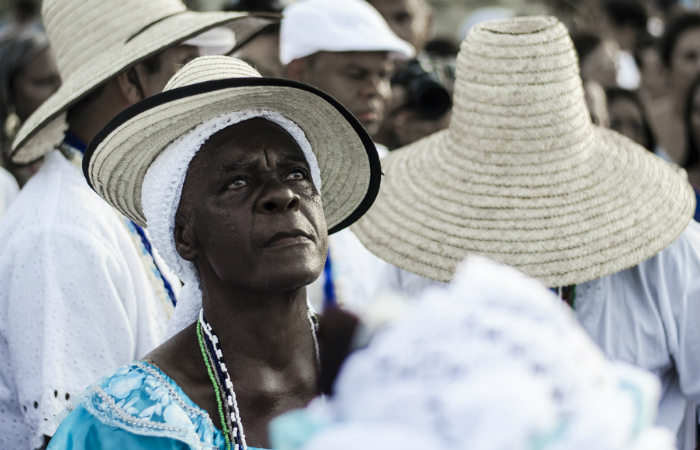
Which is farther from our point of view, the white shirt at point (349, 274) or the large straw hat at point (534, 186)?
the white shirt at point (349, 274)

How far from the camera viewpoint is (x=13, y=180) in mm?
3688

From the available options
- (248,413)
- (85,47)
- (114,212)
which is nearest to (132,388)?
(248,413)

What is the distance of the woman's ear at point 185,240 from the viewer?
1.84m

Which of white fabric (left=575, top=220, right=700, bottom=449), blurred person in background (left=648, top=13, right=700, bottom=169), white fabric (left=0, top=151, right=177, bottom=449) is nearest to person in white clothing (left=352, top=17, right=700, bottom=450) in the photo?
white fabric (left=575, top=220, right=700, bottom=449)

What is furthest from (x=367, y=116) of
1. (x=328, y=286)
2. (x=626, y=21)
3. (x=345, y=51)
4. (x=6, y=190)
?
(x=626, y=21)

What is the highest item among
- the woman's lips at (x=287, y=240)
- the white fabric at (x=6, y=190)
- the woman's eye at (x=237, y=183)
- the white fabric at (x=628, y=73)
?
the woman's eye at (x=237, y=183)

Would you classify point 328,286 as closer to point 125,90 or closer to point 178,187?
point 125,90

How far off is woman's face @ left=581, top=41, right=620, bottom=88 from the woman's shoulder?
4.97 m

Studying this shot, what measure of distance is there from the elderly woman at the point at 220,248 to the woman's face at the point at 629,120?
332 centimetres

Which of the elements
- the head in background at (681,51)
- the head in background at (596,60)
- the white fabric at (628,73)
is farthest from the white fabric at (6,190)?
the white fabric at (628,73)

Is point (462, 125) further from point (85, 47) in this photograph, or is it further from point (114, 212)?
point (85, 47)

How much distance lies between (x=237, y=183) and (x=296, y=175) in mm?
165

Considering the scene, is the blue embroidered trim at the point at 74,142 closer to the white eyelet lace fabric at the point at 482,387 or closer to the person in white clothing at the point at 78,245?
A: the person in white clothing at the point at 78,245

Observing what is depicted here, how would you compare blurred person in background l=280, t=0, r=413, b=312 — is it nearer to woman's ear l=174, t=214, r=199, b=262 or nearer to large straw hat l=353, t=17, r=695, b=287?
large straw hat l=353, t=17, r=695, b=287
